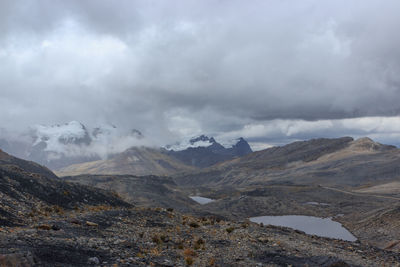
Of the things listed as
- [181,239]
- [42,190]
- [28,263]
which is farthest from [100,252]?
[42,190]

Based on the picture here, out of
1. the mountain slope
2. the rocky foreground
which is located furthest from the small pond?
the mountain slope

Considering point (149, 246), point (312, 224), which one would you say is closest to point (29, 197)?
point (149, 246)

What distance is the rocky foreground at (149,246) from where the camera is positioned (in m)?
18.3

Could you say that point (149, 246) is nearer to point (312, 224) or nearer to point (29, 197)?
point (29, 197)

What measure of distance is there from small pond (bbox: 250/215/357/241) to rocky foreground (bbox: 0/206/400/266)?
64376 millimetres

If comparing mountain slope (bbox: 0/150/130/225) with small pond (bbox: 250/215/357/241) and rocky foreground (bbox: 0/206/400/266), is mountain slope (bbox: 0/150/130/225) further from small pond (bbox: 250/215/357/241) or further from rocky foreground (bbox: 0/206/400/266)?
small pond (bbox: 250/215/357/241)

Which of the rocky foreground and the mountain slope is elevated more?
the mountain slope

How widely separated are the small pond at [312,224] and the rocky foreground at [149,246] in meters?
64.4

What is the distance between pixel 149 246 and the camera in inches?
984

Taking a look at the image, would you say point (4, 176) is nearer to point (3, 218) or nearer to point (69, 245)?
point (3, 218)

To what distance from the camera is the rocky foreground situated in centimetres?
1830

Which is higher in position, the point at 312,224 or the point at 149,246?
the point at 149,246

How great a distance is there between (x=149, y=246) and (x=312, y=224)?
337 feet

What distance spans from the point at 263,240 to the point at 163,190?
16065 centimetres
